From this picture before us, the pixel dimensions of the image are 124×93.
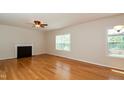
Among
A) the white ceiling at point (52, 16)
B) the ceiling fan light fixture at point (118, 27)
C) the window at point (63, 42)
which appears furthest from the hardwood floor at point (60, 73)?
the window at point (63, 42)

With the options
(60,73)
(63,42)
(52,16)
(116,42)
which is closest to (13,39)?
(63,42)

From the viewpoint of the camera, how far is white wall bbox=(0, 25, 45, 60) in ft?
22.8

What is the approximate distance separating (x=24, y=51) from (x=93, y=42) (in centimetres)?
522

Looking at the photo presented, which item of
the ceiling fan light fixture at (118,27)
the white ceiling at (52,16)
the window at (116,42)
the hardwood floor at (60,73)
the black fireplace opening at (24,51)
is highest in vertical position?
the white ceiling at (52,16)

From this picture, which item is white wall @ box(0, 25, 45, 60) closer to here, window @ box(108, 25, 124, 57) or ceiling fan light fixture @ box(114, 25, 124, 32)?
window @ box(108, 25, 124, 57)

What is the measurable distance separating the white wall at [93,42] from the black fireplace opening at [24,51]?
120 inches

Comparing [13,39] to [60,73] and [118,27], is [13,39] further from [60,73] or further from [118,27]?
[118,27]

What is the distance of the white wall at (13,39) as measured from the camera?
695 cm

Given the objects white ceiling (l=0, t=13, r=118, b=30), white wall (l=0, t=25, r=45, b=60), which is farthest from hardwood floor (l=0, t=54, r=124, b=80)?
white wall (l=0, t=25, r=45, b=60)

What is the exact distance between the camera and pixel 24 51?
8055 millimetres

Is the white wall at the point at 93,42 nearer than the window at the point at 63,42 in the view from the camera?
Yes

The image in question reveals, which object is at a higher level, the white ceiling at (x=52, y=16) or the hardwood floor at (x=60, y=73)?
the white ceiling at (x=52, y=16)

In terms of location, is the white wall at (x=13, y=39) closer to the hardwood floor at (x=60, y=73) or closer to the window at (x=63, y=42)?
the window at (x=63, y=42)
